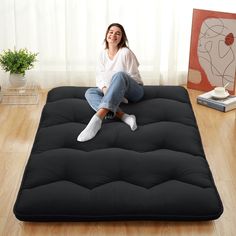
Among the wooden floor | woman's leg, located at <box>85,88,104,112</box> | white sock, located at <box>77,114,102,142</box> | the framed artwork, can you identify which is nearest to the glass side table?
the wooden floor

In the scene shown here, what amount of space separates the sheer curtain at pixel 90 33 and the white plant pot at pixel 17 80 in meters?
0.37

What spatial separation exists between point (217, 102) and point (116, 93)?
0.91 metres

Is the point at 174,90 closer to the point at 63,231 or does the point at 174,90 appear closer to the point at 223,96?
the point at 223,96

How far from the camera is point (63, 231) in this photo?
2.55 metres

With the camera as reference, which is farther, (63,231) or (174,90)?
(174,90)

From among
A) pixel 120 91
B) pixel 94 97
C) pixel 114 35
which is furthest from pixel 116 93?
pixel 114 35

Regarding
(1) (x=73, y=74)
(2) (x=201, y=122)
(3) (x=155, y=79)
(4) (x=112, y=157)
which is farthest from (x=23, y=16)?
(4) (x=112, y=157)

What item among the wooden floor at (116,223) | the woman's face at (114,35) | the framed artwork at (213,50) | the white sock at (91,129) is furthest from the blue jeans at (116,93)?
the framed artwork at (213,50)

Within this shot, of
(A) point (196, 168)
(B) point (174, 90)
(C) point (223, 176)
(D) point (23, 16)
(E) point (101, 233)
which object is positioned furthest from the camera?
(D) point (23, 16)

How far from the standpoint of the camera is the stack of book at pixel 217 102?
12.9 ft

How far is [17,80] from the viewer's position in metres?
4.07

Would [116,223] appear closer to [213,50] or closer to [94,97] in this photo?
[94,97]

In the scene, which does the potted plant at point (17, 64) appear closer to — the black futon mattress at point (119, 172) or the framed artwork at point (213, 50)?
the black futon mattress at point (119, 172)

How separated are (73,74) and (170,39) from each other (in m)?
0.80
